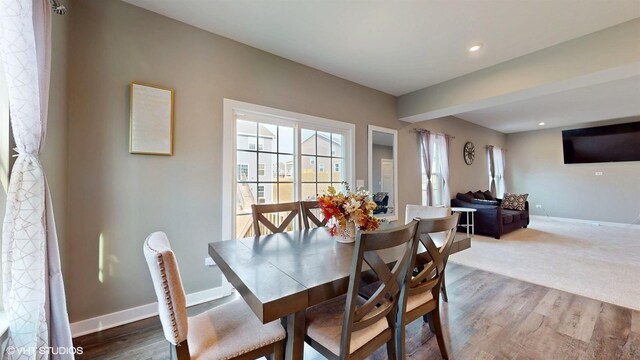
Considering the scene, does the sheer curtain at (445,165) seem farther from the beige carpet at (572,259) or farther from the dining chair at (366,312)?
the dining chair at (366,312)

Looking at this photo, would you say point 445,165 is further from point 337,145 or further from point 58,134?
point 58,134

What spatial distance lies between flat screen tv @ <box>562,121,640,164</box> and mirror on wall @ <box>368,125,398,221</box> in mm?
6164

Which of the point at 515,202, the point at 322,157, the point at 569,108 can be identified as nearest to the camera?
the point at 322,157

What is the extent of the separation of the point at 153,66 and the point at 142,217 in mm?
1370

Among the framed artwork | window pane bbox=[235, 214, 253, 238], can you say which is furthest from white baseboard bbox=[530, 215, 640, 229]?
the framed artwork

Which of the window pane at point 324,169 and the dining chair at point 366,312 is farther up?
the window pane at point 324,169

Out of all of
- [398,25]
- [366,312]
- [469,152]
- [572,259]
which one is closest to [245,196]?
[366,312]

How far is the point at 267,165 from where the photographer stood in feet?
9.65

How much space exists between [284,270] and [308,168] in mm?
2132

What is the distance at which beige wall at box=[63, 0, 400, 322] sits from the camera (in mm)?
1902

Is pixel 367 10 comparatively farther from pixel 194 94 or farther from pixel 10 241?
pixel 10 241

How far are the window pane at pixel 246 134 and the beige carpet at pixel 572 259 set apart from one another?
3423mm

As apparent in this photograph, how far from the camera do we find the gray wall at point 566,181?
6.12 m

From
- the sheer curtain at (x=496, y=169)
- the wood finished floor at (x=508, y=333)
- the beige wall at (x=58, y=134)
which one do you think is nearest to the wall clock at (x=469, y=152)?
the sheer curtain at (x=496, y=169)
